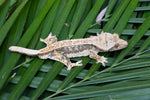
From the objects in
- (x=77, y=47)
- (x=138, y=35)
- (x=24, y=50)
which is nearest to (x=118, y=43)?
(x=138, y=35)

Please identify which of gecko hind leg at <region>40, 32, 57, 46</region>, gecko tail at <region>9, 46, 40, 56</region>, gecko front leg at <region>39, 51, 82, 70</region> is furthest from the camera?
gecko hind leg at <region>40, 32, 57, 46</region>

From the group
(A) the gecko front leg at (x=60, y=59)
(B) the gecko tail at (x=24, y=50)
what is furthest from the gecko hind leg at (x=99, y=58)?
(B) the gecko tail at (x=24, y=50)

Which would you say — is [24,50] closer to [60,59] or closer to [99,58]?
[60,59]

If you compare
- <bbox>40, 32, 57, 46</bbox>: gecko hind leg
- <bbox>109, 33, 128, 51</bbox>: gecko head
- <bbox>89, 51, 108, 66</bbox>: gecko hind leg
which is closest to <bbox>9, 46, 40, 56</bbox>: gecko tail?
<bbox>40, 32, 57, 46</bbox>: gecko hind leg

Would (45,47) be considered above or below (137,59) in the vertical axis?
above

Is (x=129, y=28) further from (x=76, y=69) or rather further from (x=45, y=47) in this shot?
(x=45, y=47)

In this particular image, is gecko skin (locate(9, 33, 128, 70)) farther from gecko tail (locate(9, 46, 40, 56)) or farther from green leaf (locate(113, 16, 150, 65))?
green leaf (locate(113, 16, 150, 65))

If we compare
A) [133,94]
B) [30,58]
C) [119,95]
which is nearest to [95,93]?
[119,95]

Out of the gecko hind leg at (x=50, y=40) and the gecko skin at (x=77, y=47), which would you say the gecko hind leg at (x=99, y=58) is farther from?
the gecko hind leg at (x=50, y=40)
